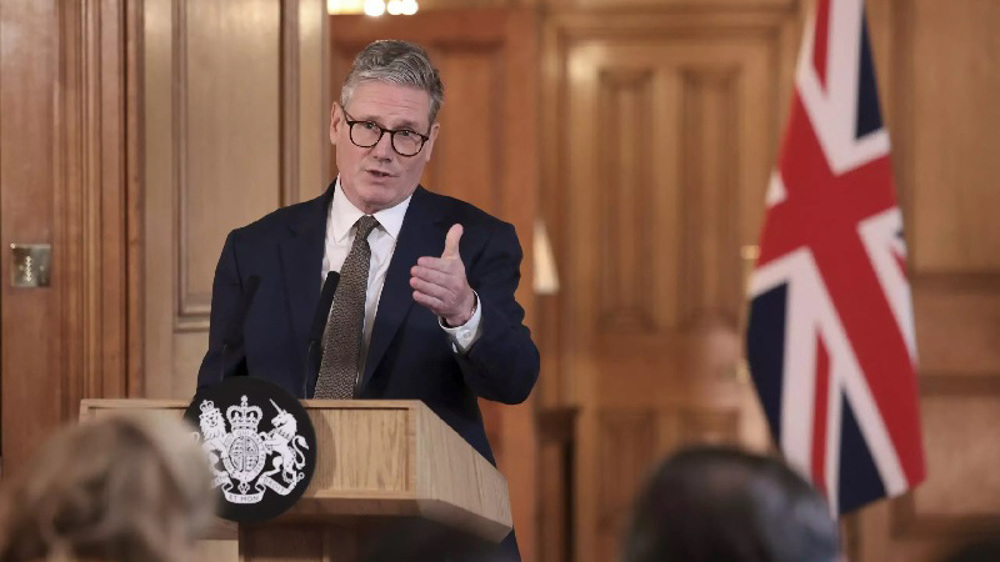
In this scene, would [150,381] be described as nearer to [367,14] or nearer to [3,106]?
[3,106]

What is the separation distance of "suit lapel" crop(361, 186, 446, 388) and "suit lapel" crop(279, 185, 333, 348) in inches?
4.5

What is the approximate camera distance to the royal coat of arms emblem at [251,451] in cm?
197

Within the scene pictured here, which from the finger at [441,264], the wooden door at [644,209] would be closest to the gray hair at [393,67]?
the finger at [441,264]

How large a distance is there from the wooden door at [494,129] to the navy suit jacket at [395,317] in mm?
2982

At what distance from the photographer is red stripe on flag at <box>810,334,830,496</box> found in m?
4.60

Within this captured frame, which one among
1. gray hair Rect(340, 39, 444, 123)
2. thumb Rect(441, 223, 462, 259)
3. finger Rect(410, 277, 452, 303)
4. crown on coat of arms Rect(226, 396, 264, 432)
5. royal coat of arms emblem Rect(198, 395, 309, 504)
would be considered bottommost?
royal coat of arms emblem Rect(198, 395, 309, 504)

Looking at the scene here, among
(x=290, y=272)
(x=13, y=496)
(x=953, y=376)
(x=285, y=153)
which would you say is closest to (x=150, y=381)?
(x=285, y=153)

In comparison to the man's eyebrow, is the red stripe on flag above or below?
below

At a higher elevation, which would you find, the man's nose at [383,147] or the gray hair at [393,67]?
the gray hair at [393,67]

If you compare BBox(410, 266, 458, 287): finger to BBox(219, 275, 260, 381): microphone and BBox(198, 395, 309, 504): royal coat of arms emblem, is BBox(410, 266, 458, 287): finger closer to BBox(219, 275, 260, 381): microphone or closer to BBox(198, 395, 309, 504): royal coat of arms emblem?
BBox(198, 395, 309, 504): royal coat of arms emblem

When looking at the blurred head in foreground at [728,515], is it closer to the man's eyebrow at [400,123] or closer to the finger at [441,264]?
the finger at [441,264]

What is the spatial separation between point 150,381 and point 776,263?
1.85 meters

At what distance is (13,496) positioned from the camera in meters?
1.24

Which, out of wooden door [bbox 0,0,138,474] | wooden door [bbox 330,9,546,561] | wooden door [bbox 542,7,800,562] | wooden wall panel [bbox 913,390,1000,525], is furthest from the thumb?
wooden door [bbox 542,7,800,562]
